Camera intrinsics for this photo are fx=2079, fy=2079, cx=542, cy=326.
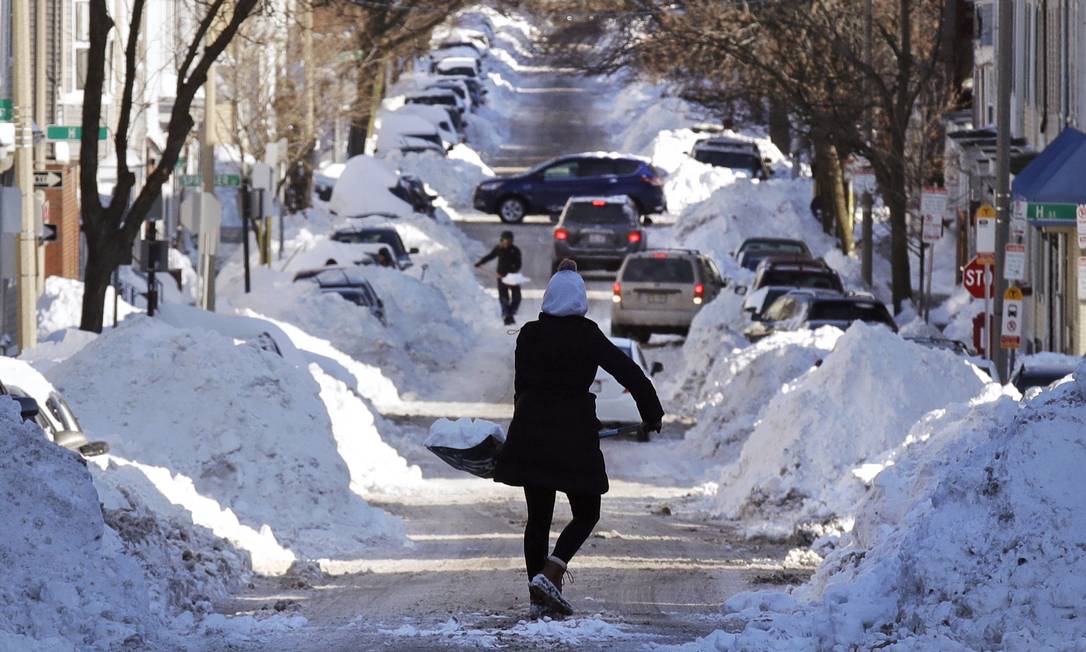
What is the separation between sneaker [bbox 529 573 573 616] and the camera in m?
9.68

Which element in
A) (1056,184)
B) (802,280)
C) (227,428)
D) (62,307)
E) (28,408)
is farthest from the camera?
(802,280)

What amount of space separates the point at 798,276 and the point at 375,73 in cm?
2554

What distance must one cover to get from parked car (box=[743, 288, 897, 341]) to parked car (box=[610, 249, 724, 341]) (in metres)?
5.15

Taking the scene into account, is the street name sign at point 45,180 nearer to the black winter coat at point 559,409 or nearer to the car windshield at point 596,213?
the black winter coat at point 559,409

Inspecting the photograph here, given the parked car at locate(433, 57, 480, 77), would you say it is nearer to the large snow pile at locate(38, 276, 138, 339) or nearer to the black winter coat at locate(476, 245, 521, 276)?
the black winter coat at locate(476, 245, 521, 276)

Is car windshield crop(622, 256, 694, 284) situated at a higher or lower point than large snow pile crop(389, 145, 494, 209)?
lower

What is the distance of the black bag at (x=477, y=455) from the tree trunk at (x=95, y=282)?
12.6 metres

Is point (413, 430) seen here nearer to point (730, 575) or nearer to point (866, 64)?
point (730, 575)

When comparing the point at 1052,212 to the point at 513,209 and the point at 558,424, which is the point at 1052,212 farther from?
the point at 513,209

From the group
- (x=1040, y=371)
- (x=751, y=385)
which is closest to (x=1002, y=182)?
(x=751, y=385)

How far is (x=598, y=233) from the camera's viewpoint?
4400 centimetres

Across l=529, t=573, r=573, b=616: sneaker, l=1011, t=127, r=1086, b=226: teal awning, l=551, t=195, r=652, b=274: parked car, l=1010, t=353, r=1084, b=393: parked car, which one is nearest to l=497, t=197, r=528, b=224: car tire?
l=551, t=195, r=652, b=274: parked car

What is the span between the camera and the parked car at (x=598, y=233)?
44.0m

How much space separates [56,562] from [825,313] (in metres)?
20.3
